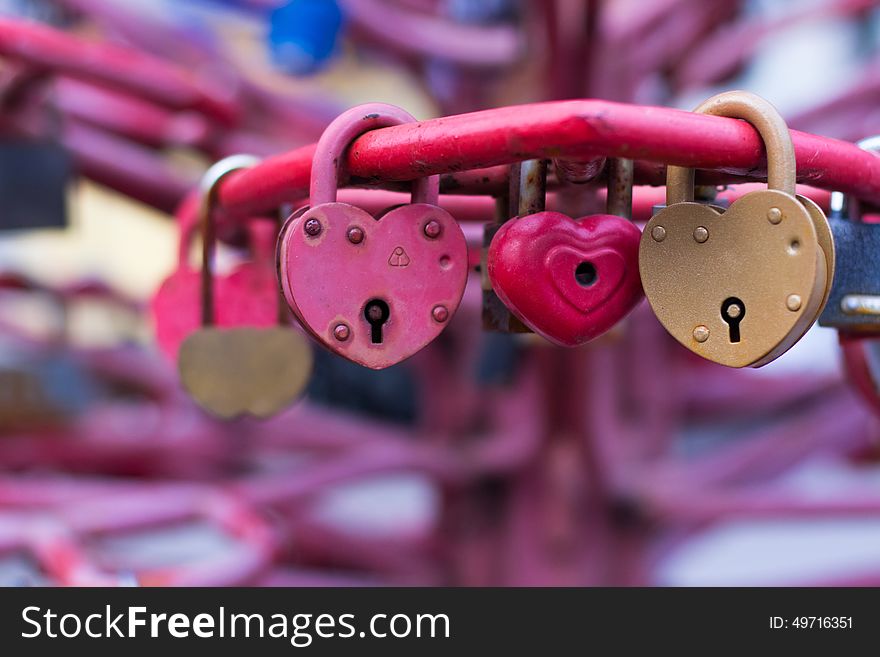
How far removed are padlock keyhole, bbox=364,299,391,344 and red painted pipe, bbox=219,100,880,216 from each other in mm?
43

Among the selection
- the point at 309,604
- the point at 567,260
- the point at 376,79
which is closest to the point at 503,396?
the point at 309,604

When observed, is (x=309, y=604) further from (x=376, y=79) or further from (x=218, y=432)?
(x=376, y=79)

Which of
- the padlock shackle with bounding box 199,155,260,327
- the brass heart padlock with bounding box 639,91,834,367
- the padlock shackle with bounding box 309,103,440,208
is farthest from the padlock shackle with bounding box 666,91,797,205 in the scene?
the padlock shackle with bounding box 199,155,260,327

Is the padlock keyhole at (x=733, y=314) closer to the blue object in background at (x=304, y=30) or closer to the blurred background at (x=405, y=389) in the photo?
the blurred background at (x=405, y=389)

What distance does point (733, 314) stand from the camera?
30 cm

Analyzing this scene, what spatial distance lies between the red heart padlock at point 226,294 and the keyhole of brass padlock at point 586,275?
211 mm

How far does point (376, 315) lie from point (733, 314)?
0.39 feet

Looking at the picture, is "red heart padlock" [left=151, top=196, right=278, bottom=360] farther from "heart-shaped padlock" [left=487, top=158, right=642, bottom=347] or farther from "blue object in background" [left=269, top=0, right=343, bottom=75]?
"blue object in background" [left=269, top=0, right=343, bottom=75]

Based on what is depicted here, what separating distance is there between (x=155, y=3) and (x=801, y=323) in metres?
1.08

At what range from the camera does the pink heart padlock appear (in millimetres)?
310

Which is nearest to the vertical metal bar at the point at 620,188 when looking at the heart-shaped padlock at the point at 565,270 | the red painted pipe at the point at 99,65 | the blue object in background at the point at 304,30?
the heart-shaped padlock at the point at 565,270

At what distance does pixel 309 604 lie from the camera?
0.73m

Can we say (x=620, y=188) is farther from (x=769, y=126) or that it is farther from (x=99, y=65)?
(x=99, y=65)

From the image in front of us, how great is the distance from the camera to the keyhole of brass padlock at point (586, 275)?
12.5 inches
